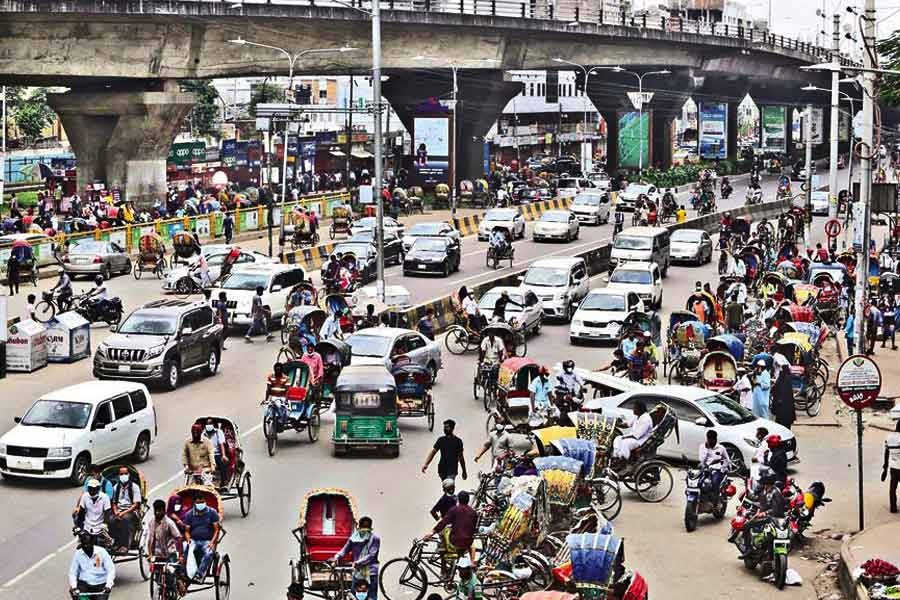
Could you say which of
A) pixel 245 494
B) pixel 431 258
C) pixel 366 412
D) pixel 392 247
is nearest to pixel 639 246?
pixel 431 258

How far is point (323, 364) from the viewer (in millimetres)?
27875

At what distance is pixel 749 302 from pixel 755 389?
13.6 metres

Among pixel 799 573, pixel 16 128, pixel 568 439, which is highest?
pixel 16 128

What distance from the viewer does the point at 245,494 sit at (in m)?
21.7

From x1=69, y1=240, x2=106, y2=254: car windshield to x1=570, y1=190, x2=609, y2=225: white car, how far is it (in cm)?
2770

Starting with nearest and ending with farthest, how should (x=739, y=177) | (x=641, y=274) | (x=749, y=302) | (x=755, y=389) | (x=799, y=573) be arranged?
(x=799, y=573), (x=755, y=389), (x=749, y=302), (x=641, y=274), (x=739, y=177)

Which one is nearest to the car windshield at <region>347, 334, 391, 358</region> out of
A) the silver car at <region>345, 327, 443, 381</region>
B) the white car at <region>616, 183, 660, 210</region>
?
the silver car at <region>345, 327, 443, 381</region>

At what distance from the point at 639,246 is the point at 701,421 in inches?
1021

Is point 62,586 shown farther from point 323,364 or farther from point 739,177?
point 739,177

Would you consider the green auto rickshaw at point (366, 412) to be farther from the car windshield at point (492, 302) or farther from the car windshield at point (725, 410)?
the car windshield at point (492, 302)

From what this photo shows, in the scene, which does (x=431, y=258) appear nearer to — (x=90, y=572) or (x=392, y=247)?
(x=392, y=247)

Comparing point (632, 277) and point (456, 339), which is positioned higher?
point (632, 277)

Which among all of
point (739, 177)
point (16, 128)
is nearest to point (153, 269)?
point (16, 128)

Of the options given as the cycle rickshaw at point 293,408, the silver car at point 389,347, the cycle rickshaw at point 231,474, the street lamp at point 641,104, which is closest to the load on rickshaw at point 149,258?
the silver car at point 389,347
